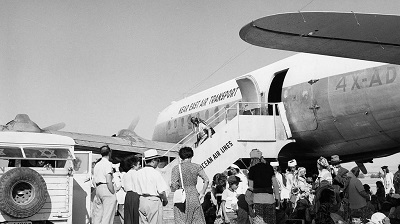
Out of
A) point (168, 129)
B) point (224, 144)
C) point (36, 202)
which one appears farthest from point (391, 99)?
point (168, 129)

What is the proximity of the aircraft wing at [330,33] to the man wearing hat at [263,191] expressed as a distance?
11.2 feet

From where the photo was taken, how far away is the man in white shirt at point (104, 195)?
9.98 metres

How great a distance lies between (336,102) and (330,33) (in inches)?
340

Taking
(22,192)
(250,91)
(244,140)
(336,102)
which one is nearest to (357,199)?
(336,102)

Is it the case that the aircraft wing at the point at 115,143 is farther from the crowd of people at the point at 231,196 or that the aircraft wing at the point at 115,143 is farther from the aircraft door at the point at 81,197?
the aircraft door at the point at 81,197

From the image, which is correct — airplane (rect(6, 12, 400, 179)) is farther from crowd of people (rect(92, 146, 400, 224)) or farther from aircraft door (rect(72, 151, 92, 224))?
aircraft door (rect(72, 151, 92, 224))

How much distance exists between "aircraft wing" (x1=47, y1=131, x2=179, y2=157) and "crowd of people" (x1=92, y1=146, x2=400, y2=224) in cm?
767

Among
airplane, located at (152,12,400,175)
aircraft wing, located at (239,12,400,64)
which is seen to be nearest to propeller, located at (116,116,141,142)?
airplane, located at (152,12,400,175)

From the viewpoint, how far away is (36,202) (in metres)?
9.35

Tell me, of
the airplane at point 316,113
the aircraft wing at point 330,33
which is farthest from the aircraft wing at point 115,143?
the aircraft wing at point 330,33

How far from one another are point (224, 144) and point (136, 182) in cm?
732

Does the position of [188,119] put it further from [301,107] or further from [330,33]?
[330,33]

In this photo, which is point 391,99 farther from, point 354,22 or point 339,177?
point 354,22

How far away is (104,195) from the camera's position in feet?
33.2
